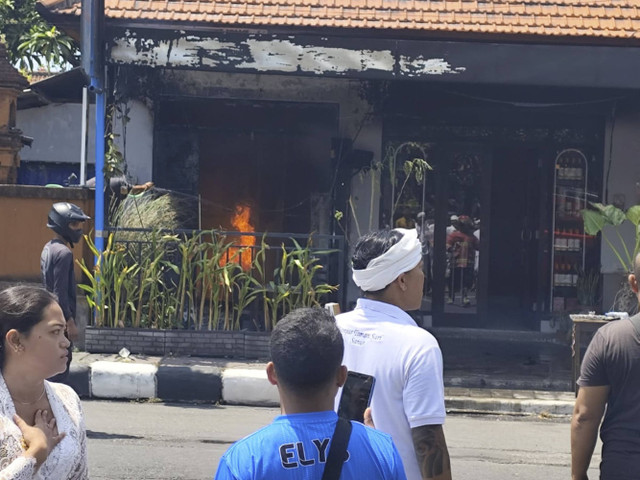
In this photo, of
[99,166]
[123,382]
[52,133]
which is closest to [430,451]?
[123,382]

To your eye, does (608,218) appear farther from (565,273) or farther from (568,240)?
(565,273)

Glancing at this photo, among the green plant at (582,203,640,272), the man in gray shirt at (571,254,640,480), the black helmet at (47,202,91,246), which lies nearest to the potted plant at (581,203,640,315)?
the green plant at (582,203,640,272)

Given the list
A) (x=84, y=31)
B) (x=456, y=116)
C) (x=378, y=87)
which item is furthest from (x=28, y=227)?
(x=456, y=116)

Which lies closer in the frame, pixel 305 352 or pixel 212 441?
pixel 305 352

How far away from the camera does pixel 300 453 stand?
263 centimetres

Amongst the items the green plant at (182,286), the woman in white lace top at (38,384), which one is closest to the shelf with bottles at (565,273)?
the green plant at (182,286)

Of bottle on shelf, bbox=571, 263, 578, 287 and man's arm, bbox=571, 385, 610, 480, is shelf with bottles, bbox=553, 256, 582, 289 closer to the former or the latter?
bottle on shelf, bbox=571, 263, 578, 287

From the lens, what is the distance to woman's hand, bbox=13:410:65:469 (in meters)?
2.91

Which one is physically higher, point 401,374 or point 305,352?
point 305,352

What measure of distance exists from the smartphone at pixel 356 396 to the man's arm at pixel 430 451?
189mm

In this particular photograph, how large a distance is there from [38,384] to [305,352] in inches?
35.5

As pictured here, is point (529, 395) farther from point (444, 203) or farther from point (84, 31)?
point (84, 31)

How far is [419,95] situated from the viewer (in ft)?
44.9

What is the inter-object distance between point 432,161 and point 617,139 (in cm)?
247
